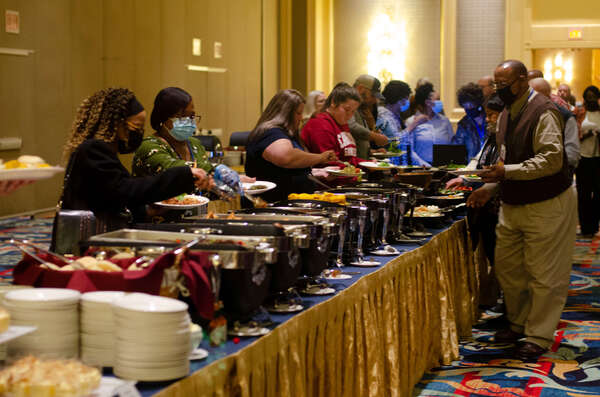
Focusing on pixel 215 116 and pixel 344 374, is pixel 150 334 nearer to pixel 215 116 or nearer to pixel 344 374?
pixel 344 374

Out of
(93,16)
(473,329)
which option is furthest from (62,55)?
(473,329)

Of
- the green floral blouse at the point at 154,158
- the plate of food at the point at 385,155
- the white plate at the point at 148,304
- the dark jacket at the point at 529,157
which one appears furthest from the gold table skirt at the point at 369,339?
the plate of food at the point at 385,155

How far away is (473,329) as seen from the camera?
443 cm

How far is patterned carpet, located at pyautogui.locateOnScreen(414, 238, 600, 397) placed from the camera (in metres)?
3.32

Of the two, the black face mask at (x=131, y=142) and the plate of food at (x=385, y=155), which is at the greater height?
the black face mask at (x=131, y=142)

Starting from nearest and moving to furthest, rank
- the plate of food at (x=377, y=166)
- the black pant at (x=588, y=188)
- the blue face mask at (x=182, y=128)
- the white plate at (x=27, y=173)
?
the white plate at (x=27, y=173), the blue face mask at (x=182, y=128), the plate of food at (x=377, y=166), the black pant at (x=588, y=188)

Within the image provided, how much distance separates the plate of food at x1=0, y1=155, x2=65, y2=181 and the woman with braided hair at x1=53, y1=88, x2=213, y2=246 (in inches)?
27.1

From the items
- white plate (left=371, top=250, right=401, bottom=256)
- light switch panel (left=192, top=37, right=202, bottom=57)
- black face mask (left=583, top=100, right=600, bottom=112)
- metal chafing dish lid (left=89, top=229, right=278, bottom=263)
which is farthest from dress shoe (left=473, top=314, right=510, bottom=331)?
light switch panel (left=192, top=37, right=202, bottom=57)

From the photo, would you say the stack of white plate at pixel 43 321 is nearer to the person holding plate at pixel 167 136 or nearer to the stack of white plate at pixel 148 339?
the stack of white plate at pixel 148 339

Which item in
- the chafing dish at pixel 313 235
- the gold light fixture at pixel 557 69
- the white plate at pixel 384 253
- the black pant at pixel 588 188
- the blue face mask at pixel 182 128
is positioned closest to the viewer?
the chafing dish at pixel 313 235

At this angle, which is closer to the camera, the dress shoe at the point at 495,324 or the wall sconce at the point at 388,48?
the dress shoe at the point at 495,324

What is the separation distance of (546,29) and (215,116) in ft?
16.2

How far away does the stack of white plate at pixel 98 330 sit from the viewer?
1465mm

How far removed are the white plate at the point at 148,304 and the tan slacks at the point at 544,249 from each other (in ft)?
8.78
